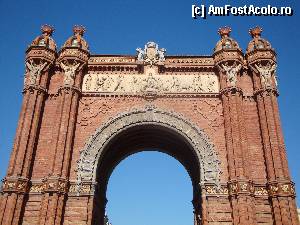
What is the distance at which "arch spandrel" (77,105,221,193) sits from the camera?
55.4 ft

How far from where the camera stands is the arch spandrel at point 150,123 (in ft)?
55.4

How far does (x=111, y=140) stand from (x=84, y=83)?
3.54 meters

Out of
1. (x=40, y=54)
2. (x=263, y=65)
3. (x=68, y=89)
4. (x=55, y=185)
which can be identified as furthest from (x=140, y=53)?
(x=55, y=185)

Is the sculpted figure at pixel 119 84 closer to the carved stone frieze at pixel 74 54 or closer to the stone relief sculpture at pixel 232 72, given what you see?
the carved stone frieze at pixel 74 54

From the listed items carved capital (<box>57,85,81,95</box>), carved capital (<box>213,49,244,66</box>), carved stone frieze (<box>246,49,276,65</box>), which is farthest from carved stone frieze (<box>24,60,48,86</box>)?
carved stone frieze (<box>246,49,276,65</box>)

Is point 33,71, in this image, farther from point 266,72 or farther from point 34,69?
point 266,72

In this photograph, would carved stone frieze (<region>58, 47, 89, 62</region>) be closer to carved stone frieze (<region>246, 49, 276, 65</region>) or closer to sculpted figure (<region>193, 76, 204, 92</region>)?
sculpted figure (<region>193, 76, 204, 92</region>)

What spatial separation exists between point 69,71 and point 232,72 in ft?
26.9

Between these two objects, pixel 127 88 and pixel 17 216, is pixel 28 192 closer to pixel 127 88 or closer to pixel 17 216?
pixel 17 216

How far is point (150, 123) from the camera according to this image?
714 inches

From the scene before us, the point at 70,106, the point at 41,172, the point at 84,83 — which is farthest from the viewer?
the point at 84,83

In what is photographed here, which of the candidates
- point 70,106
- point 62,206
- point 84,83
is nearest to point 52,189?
point 62,206

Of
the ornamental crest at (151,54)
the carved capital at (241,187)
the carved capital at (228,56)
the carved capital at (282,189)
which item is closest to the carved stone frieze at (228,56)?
the carved capital at (228,56)

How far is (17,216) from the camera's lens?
1545 cm
